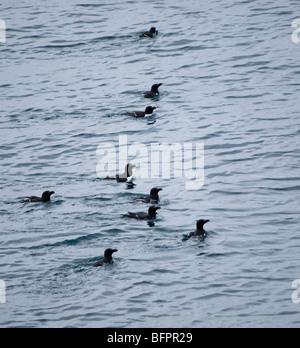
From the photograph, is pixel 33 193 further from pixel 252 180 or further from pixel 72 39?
pixel 72 39

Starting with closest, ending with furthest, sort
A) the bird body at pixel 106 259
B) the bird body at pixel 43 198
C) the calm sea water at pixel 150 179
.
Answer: the calm sea water at pixel 150 179, the bird body at pixel 106 259, the bird body at pixel 43 198

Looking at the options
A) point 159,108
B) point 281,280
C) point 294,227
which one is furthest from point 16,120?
point 281,280

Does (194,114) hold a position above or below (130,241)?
above

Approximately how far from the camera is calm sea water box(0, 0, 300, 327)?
50.8 feet

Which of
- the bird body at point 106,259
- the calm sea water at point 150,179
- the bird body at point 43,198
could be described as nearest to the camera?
the calm sea water at point 150,179

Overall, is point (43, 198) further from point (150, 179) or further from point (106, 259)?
point (106, 259)

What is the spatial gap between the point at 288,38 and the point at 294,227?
14.5 m

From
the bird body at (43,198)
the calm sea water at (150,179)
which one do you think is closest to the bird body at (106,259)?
the calm sea water at (150,179)

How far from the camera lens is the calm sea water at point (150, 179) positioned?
15.5 meters

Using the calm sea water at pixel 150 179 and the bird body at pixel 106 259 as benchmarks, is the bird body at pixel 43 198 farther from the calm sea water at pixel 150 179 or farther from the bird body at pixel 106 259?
the bird body at pixel 106 259

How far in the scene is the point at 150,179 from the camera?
70.6 ft

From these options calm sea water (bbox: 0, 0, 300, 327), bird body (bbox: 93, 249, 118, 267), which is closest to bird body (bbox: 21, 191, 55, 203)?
calm sea water (bbox: 0, 0, 300, 327)

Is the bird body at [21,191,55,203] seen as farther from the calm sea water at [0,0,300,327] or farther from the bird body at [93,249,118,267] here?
the bird body at [93,249,118,267]
